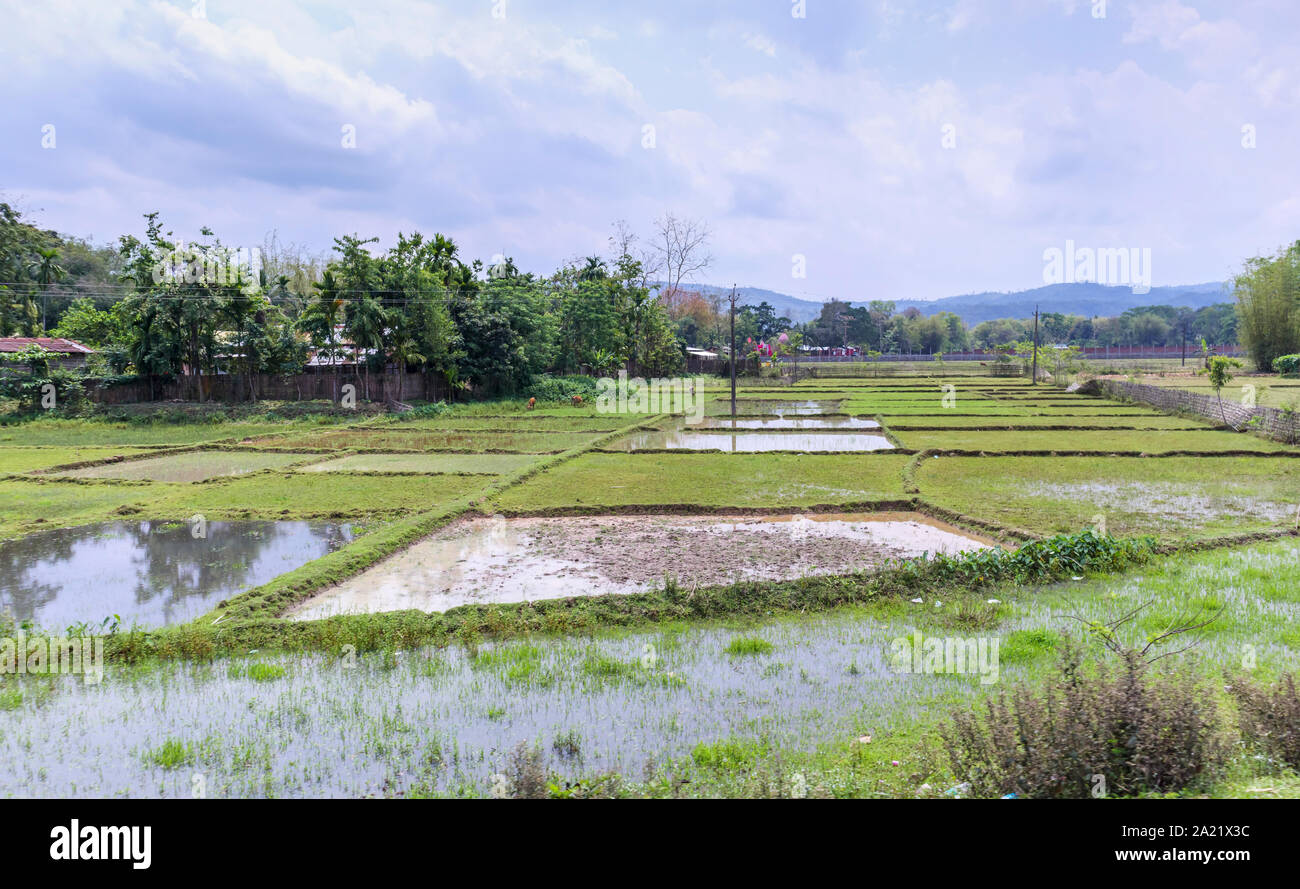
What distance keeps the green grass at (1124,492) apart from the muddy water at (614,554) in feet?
5.52

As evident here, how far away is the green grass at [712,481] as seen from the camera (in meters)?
13.3

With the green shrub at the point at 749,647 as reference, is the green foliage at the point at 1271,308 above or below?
above

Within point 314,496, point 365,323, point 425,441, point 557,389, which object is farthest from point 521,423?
point 314,496

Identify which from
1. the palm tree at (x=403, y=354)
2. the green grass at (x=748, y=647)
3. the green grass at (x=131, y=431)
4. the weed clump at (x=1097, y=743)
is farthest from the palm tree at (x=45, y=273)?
the weed clump at (x=1097, y=743)

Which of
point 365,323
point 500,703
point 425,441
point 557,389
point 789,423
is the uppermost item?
point 365,323

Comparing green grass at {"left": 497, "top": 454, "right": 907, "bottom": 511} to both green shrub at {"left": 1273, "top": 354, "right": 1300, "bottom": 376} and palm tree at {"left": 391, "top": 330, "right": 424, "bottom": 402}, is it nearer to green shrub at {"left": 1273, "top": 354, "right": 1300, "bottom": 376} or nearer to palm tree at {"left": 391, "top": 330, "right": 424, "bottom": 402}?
palm tree at {"left": 391, "top": 330, "right": 424, "bottom": 402}

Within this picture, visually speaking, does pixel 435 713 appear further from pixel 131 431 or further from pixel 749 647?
pixel 131 431

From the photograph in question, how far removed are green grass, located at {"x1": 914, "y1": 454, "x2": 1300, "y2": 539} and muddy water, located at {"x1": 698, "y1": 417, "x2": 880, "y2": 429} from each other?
760 centimetres

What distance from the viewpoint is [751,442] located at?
71.6 feet

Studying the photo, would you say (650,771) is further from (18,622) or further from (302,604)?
(18,622)

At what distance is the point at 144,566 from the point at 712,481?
9.28 m

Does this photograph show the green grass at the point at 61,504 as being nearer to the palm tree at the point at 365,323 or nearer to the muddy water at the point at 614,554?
the muddy water at the point at 614,554

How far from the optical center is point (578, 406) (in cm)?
3328

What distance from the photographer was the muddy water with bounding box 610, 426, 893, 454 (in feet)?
66.3
